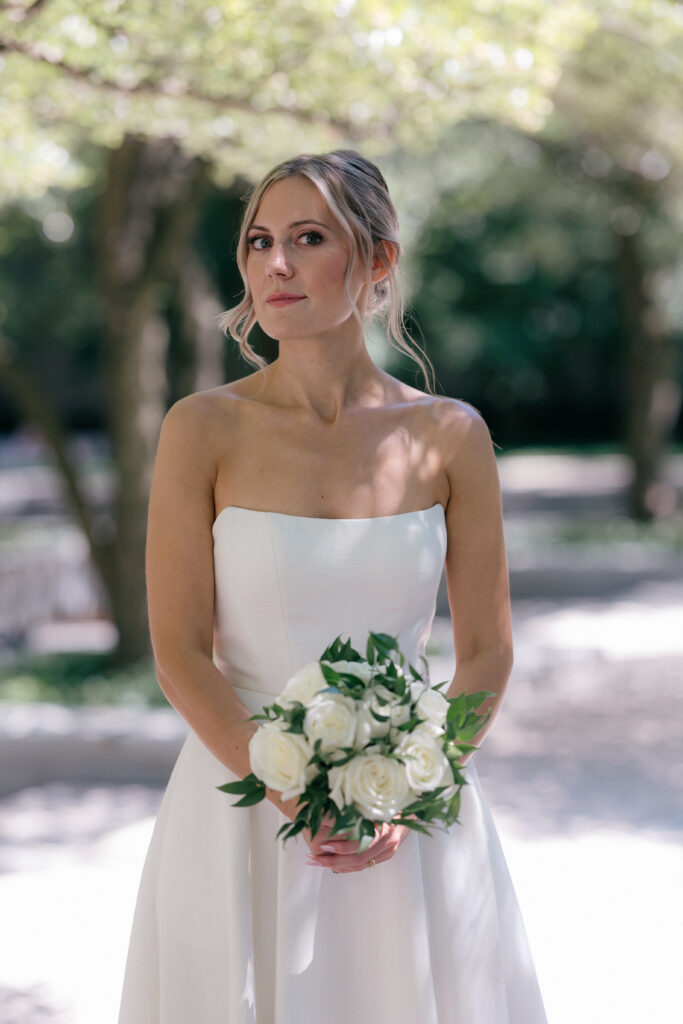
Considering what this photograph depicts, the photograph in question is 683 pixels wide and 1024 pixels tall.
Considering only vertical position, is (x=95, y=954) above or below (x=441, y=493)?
below

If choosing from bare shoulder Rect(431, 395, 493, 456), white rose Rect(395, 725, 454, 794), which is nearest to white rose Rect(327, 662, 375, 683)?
white rose Rect(395, 725, 454, 794)

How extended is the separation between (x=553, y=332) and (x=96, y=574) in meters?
24.9

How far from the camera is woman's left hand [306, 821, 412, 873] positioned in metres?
2.08

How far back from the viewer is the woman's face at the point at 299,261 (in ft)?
7.75

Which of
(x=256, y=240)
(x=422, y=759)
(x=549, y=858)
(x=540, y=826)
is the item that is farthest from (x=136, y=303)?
(x=422, y=759)

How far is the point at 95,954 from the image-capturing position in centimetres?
466

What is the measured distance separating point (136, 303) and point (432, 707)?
706cm

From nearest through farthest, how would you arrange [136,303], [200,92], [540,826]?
[200,92] < [540,826] < [136,303]

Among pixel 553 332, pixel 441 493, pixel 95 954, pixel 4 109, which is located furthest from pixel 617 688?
pixel 553 332

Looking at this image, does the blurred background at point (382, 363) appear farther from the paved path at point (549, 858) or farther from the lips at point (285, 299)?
the lips at point (285, 299)

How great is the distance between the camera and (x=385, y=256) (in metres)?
2.51

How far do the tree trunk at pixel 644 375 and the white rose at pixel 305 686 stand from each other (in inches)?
578

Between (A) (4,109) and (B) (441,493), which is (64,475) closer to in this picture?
(A) (4,109)

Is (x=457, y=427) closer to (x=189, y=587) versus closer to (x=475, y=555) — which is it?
(x=475, y=555)
